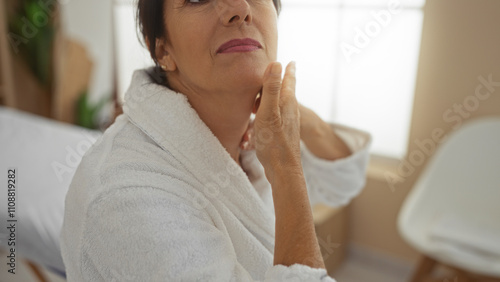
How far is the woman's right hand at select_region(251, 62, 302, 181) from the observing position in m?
0.54

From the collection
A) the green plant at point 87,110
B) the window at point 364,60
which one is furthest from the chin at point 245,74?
the green plant at point 87,110

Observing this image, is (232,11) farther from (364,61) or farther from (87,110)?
(87,110)

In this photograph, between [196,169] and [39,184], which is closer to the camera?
[196,169]

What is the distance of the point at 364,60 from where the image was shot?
128 centimetres

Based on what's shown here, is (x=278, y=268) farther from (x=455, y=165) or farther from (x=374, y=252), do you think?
(x=374, y=252)

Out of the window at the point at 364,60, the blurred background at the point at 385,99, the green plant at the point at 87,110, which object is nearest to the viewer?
the blurred background at the point at 385,99

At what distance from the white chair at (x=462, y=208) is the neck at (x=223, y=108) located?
80 cm

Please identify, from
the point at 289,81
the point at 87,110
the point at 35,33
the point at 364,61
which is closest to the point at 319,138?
the point at 289,81

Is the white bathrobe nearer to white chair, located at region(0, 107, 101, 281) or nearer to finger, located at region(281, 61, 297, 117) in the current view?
finger, located at region(281, 61, 297, 117)

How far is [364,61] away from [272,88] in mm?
823

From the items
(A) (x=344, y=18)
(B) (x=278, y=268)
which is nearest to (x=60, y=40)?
(A) (x=344, y=18)

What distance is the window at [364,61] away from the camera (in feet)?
3.47

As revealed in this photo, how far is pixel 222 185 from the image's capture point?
623 mm

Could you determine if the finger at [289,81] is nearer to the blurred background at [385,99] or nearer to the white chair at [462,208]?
the blurred background at [385,99]
